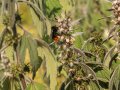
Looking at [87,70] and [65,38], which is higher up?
[65,38]

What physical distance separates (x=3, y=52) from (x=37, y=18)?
9.6 inches

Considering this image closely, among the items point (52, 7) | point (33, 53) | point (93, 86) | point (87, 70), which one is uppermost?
point (52, 7)

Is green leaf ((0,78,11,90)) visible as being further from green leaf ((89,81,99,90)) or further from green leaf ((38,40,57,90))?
green leaf ((89,81,99,90))

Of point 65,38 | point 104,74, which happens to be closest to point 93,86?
point 104,74

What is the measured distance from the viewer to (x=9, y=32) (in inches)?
85.8

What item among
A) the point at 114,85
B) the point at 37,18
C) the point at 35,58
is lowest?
the point at 114,85

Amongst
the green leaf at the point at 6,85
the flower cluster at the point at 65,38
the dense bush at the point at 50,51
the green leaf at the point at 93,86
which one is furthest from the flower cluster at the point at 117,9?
the green leaf at the point at 6,85

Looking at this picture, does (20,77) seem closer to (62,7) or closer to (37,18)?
(37,18)

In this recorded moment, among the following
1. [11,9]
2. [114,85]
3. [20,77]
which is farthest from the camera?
[114,85]

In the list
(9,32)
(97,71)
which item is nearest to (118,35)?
(97,71)

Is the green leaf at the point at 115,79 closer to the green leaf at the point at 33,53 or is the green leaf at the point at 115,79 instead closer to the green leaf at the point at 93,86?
the green leaf at the point at 93,86

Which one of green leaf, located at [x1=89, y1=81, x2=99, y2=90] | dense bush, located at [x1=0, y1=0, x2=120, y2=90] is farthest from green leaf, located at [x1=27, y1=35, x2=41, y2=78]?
green leaf, located at [x1=89, y1=81, x2=99, y2=90]

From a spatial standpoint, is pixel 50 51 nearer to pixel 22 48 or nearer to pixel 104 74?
pixel 22 48

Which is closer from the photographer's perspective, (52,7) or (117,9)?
(117,9)
